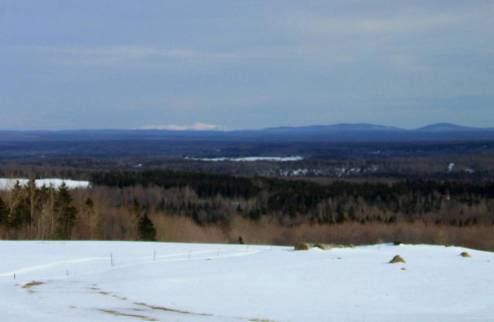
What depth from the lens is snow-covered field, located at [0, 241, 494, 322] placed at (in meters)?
10.2

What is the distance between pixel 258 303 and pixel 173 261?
18.0ft

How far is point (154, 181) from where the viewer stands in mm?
96875

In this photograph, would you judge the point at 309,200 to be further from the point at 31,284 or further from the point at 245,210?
the point at 31,284

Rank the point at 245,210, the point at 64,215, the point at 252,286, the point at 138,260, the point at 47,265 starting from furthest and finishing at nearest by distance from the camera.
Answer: the point at 245,210 → the point at 64,215 → the point at 138,260 → the point at 47,265 → the point at 252,286

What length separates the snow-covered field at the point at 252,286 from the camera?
33.4ft

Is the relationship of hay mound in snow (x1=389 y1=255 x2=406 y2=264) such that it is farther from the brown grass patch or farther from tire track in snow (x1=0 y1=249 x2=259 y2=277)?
the brown grass patch

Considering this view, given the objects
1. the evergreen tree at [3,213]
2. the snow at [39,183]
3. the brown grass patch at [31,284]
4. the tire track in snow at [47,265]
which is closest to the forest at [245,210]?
the evergreen tree at [3,213]

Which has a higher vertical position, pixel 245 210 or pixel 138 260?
pixel 138 260

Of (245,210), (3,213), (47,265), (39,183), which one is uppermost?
(47,265)

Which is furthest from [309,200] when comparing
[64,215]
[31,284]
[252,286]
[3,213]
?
[31,284]

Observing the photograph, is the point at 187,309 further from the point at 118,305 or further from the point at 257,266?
the point at 257,266

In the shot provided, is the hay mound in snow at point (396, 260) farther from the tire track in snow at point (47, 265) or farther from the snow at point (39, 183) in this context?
the snow at point (39, 183)

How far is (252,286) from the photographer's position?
12.4 metres

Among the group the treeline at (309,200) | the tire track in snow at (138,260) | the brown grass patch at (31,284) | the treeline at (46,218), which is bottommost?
the treeline at (309,200)
